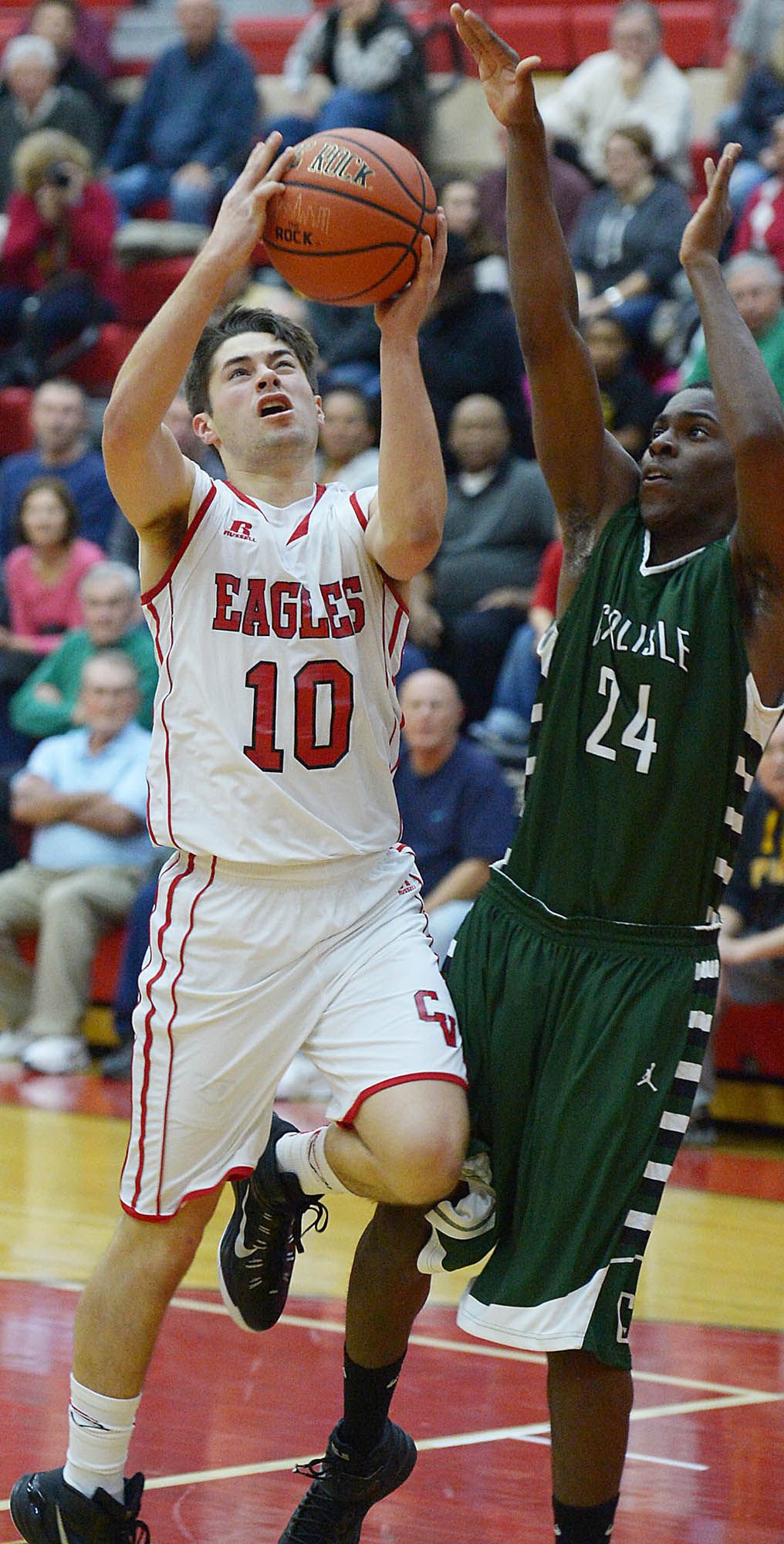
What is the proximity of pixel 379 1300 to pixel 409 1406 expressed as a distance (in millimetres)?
1012

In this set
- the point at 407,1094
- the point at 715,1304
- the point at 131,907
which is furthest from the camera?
the point at 131,907

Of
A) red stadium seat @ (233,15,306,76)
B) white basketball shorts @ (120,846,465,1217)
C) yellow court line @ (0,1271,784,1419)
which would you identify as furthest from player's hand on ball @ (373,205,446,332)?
red stadium seat @ (233,15,306,76)

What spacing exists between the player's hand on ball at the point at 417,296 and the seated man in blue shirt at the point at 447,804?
4.75 meters

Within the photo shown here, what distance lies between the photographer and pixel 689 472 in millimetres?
3777

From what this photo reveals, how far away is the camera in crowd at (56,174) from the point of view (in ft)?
40.2

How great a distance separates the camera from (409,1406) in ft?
15.7

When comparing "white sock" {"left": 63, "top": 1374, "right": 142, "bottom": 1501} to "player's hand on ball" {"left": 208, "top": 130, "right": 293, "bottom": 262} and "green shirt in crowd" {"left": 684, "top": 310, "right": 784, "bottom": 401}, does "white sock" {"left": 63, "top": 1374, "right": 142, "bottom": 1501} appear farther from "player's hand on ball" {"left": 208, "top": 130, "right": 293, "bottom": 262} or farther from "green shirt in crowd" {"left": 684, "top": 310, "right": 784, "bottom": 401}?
"green shirt in crowd" {"left": 684, "top": 310, "right": 784, "bottom": 401}

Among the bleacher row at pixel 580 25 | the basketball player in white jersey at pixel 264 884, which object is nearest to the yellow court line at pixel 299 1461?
the basketball player in white jersey at pixel 264 884

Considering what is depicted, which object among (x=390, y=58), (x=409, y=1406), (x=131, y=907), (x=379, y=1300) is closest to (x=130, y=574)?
(x=131, y=907)

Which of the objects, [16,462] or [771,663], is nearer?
[771,663]

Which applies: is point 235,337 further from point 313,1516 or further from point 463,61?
point 463,61

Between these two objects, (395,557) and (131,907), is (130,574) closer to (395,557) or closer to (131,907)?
(131,907)

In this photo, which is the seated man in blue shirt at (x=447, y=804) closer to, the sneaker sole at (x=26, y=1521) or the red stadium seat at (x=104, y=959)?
the red stadium seat at (x=104, y=959)

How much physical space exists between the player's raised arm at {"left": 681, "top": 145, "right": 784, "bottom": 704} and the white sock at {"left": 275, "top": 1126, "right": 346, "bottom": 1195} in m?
1.27
